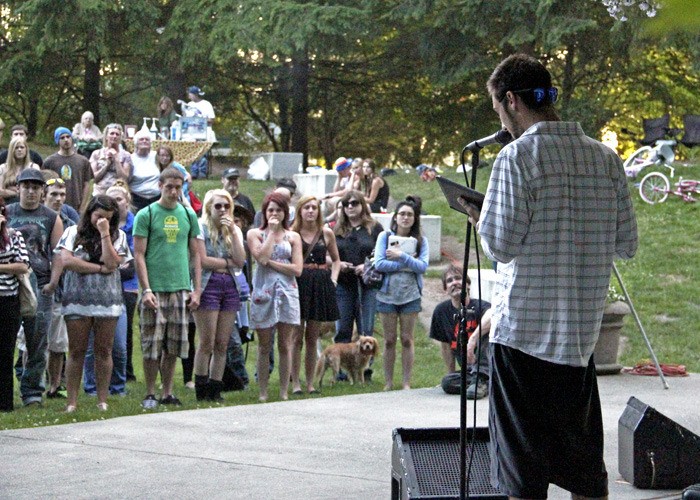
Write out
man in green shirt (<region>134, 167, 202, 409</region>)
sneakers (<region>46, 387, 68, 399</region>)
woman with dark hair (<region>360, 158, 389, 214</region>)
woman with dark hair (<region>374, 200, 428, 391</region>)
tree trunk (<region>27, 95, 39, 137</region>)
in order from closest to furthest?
1. man in green shirt (<region>134, 167, 202, 409</region>)
2. sneakers (<region>46, 387, 68, 399</region>)
3. woman with dark hair (<region>374, 200, 428, 391</region>)
4. woman with dark hair (<region>360, 158, 389, 214</region>)
5. tree trunk (<region>27, 95, 39, 137</region>)

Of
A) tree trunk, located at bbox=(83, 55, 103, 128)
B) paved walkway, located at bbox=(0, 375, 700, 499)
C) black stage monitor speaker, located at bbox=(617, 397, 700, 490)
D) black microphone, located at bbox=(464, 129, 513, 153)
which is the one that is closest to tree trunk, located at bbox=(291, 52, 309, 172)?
tree trunk, located at bbox=(83, 55, 103, 128)

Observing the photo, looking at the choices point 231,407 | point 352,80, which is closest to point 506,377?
point 231,407

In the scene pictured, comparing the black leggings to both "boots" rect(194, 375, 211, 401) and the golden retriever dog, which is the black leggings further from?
the golden retriever dog

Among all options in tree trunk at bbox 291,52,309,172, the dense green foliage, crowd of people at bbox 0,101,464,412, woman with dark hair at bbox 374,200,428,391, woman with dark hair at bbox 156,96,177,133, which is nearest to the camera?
crowd of people at bbox 0,101,464,412

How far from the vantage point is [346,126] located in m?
34.1

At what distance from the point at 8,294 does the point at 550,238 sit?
5385 mm

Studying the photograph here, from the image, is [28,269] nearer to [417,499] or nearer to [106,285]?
[106,285]

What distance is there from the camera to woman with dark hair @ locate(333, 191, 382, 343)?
1026 cm

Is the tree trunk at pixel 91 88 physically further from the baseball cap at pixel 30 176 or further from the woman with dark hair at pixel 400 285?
the baseball cap at pixel 30 176

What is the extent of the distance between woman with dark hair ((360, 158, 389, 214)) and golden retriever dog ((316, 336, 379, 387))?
19.0ft

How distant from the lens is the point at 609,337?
30.7ft

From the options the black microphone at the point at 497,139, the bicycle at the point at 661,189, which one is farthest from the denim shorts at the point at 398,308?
the bicycle at the point at 661,189

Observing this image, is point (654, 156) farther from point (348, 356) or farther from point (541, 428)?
point (541, 428)

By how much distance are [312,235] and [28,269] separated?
8.03 ft
